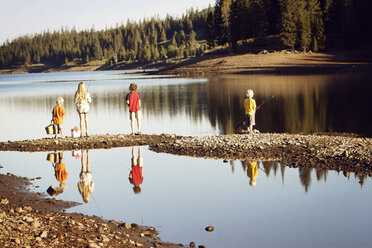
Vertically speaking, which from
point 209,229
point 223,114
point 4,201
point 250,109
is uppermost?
point 250,109

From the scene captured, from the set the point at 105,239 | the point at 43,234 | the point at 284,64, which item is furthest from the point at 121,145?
the point at 284,64

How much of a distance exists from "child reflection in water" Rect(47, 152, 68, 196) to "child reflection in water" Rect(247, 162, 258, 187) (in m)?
4.54

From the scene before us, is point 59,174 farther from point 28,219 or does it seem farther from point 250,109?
point 250,109

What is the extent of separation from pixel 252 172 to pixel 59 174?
5.21 meters

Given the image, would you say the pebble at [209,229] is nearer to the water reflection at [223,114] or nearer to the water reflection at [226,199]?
the water reflection at [226,199]

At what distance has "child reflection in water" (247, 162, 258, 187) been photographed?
39.8ft

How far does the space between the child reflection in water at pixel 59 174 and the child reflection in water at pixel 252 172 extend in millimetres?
4544

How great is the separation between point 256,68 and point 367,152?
203 ft

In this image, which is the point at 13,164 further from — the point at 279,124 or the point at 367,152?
the point at 279,124

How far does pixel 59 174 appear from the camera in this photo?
1359cm

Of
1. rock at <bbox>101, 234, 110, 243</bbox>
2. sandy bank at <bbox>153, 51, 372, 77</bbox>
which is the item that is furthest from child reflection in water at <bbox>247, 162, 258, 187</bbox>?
sandy bank at <bbox>153, 51, 372, 77</bbox>

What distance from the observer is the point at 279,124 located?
22.6m

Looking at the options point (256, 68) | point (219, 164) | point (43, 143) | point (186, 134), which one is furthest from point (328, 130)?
point (256, 68)

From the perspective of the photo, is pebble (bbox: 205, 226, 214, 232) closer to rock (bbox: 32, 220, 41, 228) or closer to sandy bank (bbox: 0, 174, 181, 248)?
sandy bank (bbox: 0, 174, 181, 248)
